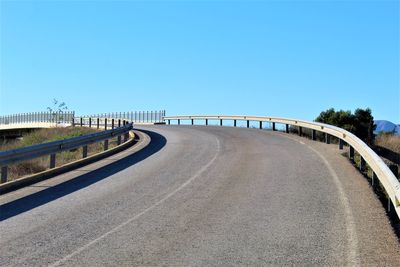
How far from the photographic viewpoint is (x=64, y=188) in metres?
12.5

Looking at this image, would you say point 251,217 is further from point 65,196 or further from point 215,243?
point 65,196

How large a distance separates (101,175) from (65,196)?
9.44ft

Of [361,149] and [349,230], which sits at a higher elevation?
[361,149]

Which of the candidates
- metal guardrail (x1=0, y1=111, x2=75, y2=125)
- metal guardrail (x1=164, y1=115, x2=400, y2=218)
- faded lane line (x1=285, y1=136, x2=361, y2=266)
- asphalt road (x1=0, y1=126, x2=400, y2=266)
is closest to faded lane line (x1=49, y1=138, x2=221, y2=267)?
asphalt road (x1=0, y1=126, x2=400, y2=266)

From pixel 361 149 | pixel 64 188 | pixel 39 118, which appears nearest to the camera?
pixel 64 188

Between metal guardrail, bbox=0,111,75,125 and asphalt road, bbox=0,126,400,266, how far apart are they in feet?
127

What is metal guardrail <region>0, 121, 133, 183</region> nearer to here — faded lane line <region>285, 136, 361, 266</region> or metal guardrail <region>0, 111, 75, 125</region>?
faded lane line <region>285, 136, 361, 266</region>

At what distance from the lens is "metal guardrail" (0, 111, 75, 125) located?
58156 millimetres

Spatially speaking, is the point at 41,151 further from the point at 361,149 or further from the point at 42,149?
the point at 361,149

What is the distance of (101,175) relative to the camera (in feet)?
46.8

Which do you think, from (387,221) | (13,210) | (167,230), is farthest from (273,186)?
(13,210)

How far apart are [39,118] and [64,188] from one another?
2403 inches

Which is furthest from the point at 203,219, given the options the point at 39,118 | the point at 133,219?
the point at 39,118

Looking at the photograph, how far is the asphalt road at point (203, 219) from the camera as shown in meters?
7.06
